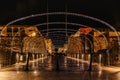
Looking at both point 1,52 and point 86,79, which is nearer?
point 86,79

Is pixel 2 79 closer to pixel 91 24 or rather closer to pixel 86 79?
pixel 86 79

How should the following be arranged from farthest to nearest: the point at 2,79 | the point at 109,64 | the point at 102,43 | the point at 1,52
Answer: the point at 102,43 < the point at 1,52 < the point at 109,64 < the point at 2,79

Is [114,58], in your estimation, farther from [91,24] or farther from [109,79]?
[109,79]

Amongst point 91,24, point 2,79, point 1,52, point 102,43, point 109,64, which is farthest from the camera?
point 102,43

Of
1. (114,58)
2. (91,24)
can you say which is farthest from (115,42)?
(114,58)

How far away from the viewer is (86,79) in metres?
19.2

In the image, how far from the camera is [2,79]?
1895 cm

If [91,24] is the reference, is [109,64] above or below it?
below

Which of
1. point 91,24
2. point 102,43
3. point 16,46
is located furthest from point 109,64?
point 16,46

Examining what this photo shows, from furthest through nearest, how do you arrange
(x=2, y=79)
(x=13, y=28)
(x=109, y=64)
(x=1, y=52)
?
(x=13, y=28)
(x=1, y=52)
(x=109, y=64)
(x=2, y=79)

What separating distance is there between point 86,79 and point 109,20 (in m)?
19.4

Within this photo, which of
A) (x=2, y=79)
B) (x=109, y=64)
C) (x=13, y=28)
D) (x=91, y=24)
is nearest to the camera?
(x=2, y=79)

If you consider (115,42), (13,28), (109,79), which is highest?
(13,28)

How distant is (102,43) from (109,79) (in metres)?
51.7
